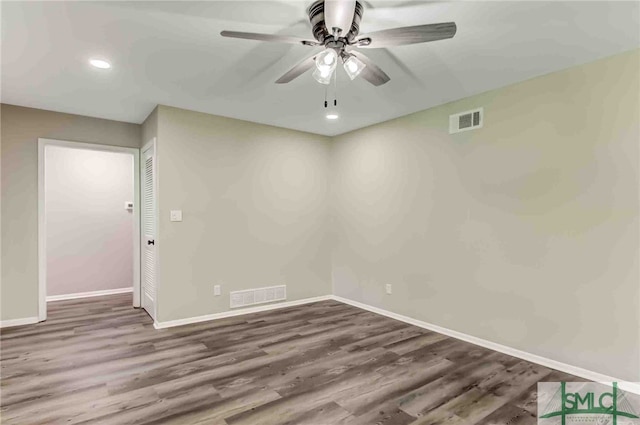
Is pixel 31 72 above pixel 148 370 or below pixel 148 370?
above

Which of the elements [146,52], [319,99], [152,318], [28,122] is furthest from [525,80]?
[28,122]

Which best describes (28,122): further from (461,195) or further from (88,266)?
(461,195)

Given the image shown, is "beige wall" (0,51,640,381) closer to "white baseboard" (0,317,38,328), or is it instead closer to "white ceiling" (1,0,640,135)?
"white baseboard" (0,317,38,328)

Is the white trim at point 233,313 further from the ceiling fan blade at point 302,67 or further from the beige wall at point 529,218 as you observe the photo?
the ceiling fan blade at point 302,67

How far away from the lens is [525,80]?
10.0 ft

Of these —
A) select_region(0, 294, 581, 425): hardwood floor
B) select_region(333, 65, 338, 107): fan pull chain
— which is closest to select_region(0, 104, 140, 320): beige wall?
select_region(0, 294, 581, 425): hardwood floor

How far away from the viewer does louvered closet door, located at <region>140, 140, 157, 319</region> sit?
4.08 m

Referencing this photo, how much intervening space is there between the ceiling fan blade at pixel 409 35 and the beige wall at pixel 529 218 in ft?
5.87

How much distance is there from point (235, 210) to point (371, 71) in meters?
2.78

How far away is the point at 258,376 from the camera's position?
106 inches

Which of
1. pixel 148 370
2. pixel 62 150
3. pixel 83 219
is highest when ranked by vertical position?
pixel 62 150

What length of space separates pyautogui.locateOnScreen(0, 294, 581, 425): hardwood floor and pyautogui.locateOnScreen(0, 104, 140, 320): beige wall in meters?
0.37

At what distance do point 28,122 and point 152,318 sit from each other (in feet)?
8.82

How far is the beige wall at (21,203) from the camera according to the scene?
3801mm
